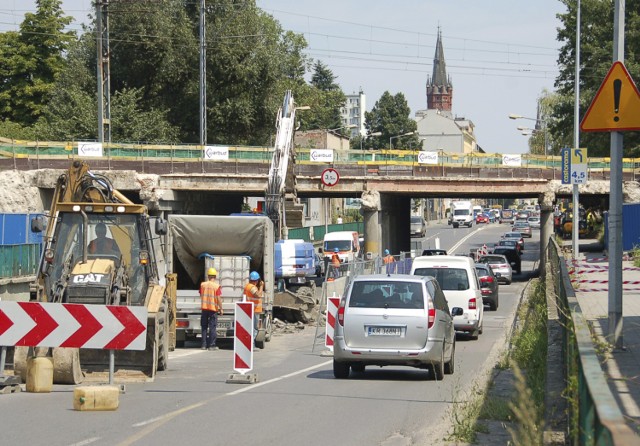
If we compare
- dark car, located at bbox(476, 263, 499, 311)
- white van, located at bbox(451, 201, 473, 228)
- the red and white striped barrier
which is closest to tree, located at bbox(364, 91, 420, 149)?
white van, located at bbox(451, 201, 473, 228)

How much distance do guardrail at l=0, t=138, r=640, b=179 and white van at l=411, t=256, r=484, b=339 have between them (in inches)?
1189

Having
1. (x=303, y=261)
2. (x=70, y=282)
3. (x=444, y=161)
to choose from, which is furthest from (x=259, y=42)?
(x=70, y=282)

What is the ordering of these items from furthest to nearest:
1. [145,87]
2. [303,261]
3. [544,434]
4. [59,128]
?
[145,87] < [59,128] < [303,261] < [544,434]

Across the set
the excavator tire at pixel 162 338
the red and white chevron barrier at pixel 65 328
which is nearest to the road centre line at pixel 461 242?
the excavator tire at pixel 162 338

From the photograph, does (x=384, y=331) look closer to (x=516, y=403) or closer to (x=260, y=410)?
(x=260, y=410)

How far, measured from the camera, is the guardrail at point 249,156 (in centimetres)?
5338

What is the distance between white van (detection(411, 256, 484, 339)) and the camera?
2497 centimetres

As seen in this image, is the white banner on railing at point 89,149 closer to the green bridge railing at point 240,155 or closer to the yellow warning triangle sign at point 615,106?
the green bridge railing at point 240,155

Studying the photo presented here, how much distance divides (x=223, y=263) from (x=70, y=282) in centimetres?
930

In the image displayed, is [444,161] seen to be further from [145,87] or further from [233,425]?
[233,425]

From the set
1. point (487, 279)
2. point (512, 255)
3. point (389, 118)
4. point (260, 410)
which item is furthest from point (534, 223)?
point (260, 410)

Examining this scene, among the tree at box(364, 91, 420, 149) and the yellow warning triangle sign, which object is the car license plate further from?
the tree at box(364, 91, 420, 149)

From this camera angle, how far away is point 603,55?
7181 cm

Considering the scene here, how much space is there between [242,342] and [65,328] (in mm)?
2837
